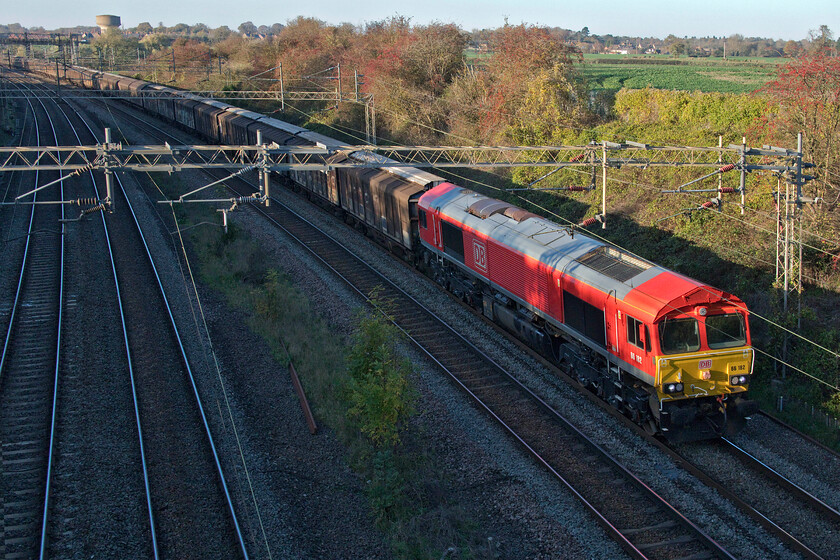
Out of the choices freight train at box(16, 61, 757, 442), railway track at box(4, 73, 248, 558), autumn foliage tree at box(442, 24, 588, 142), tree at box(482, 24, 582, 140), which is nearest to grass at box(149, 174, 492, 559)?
railway track at box(4, 73, 248, 558)

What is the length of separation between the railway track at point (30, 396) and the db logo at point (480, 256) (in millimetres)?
10916

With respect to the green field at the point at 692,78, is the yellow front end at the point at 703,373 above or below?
below

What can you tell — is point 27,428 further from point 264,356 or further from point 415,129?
point 415,129

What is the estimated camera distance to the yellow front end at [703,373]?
13.0 m

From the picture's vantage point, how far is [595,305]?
582 inches

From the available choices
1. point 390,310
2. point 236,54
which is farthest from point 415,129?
point 236,54

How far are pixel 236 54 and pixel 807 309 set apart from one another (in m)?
87.0

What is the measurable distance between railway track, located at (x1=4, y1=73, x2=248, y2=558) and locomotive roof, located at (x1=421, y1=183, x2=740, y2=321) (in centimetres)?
821

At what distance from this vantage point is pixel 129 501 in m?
12.2

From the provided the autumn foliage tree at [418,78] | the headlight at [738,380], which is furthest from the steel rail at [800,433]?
the autumn foliage tree at [418,78]

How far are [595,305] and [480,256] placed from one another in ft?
18.2

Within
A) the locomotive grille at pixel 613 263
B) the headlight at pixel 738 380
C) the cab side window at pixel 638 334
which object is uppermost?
→ the locomotive grille at pixel 613 263

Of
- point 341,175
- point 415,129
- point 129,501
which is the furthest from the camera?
point 415,129

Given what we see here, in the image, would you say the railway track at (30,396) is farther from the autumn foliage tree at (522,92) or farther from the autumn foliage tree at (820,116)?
the autumn foliage tree at (522,92)
